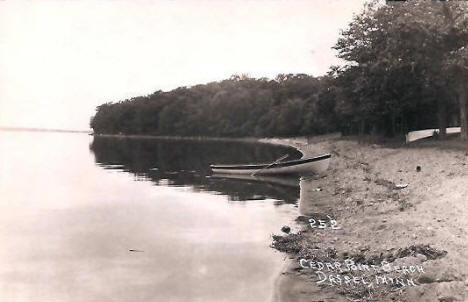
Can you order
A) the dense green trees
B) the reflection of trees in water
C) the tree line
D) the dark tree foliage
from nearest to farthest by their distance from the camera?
the dense green trees < the tree line < the reflection of trees in water < the dark tree foliage

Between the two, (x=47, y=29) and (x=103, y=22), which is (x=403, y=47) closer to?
(x=103, y=22)

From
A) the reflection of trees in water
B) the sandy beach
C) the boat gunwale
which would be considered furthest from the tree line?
the sandy beach

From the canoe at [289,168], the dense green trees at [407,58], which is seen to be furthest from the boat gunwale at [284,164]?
the dense green trees at [407,58]

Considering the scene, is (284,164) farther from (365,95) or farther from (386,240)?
(386,240)

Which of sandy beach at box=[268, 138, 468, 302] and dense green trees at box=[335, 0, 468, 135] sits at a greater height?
dense green trees at box=[335, 0, 468, 135]

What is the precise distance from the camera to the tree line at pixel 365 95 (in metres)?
23.9

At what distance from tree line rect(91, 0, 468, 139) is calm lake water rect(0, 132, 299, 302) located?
8425 mm

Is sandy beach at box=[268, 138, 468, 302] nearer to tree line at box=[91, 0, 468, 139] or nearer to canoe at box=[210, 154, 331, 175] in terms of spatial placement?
tree line at box=[91, 0, 468, 139]

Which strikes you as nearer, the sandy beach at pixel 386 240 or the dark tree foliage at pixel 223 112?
the sandy beach at pixel 386 240

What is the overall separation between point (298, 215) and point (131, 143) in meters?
48.0

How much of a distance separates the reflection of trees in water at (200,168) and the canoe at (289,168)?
38.8 inches

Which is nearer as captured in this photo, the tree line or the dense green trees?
the dense green trees

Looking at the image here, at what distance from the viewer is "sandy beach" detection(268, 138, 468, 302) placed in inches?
325

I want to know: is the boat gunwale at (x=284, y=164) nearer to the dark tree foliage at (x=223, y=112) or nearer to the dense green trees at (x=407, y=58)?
the dark tree foliage at (x=223, y=112)
